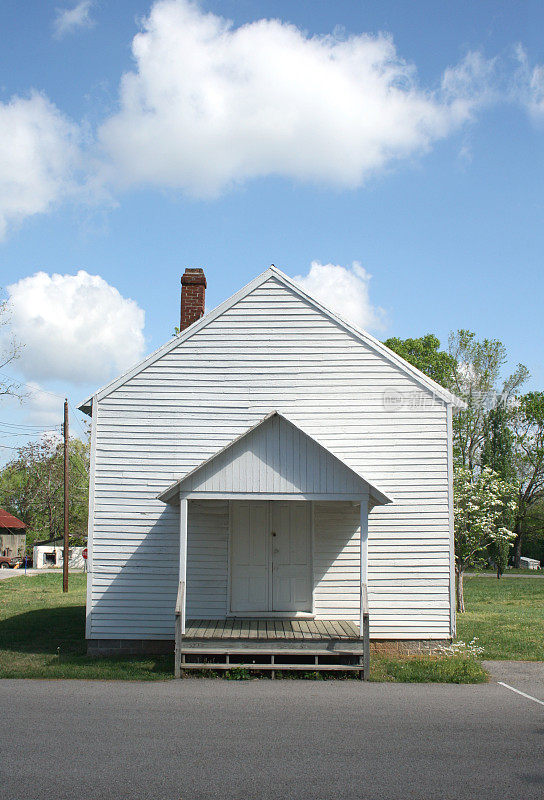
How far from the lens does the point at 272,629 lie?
39.4 ft

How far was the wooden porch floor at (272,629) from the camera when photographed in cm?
1120

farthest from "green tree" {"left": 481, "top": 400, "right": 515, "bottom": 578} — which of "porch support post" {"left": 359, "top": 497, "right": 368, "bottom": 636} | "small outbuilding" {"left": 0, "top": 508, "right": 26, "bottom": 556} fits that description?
"small outbuilding" {"left": 0, "top": 508, "right": 26, "bottom": 556}

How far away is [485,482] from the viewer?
25781 mm

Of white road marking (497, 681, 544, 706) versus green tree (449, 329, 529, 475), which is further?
green tree (449, 329, 529, 475)

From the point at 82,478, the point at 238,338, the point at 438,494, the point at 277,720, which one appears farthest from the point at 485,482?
the point at 82,478

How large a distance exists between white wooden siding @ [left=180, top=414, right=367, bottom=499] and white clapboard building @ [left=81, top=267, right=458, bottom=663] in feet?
4.81

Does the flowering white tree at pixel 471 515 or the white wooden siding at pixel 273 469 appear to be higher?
the white wooden siding at pixel 273 469

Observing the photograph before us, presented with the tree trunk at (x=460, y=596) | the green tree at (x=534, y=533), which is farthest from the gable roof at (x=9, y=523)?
the tree trunk at (x=460, y=596)

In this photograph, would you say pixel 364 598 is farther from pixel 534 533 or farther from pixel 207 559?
pixel 534 533

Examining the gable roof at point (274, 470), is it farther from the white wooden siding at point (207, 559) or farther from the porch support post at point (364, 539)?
the white wooden siding at point (207, 559)

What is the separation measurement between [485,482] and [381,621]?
1399 centimetres

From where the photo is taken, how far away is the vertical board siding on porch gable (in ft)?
43.2

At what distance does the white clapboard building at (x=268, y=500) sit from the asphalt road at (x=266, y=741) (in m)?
2.67

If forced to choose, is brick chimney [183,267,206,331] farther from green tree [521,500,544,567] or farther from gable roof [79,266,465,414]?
green tree [521,500,544,567]
